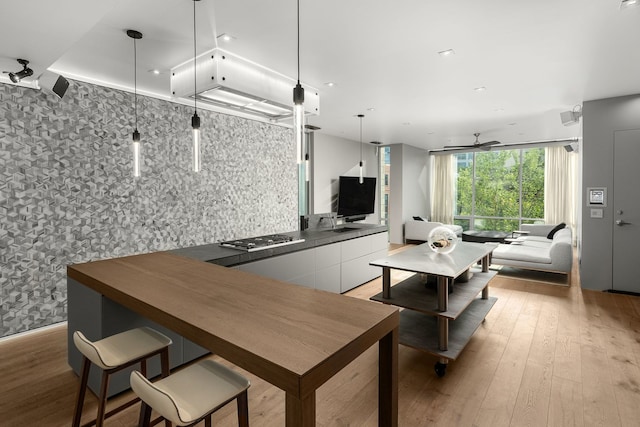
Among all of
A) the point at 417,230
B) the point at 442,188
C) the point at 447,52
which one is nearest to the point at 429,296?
the point at 447,52

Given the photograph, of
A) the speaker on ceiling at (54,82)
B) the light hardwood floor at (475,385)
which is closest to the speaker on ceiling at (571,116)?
the light hardwood floor at (475,385)

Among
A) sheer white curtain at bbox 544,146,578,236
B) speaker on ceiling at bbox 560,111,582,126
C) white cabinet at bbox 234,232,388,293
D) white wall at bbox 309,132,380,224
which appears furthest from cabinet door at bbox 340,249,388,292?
sheer white curtain at bbox 544,146,578,236

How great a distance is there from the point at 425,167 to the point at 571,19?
7.48 m

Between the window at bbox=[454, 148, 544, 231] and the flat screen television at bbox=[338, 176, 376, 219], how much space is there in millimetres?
3435

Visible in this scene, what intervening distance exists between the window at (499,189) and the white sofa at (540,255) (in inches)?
105

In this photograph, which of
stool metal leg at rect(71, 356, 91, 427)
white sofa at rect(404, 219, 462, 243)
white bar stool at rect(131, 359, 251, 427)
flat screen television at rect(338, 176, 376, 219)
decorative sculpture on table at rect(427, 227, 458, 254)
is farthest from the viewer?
white sofa at rect(404, 219, 462, 243)

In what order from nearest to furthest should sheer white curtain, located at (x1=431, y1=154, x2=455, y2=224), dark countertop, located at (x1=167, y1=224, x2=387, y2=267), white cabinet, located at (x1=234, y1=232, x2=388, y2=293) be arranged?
dark countertop, located at (x1=167, y1=224, x2=387, y2=267) → white cabinet, located at (x1=234, y1=232, x2=388, y2=293) → sheer white curtain, located at (x1=431, y1=154, x2=455, y2=224)

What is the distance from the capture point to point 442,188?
9914mm

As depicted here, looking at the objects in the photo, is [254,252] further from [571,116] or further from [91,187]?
[571,116]

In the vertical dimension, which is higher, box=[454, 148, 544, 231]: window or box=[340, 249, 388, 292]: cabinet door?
box=[454, 148, 544, 231]: window

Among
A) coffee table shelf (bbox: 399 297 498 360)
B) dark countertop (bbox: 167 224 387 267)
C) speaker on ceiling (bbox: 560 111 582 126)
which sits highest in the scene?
speaker on ceiling (bbox: 560 111 582 126)

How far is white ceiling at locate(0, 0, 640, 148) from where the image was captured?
2.20 m

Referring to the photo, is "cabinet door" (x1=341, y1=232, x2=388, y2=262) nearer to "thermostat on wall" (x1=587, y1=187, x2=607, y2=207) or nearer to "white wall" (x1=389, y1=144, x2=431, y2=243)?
"thermostat on wall" (x1=587, y1=187, x2=607, y2=207)

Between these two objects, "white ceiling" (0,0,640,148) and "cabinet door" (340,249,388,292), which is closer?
"white ceiling" (0,0,640,148)
